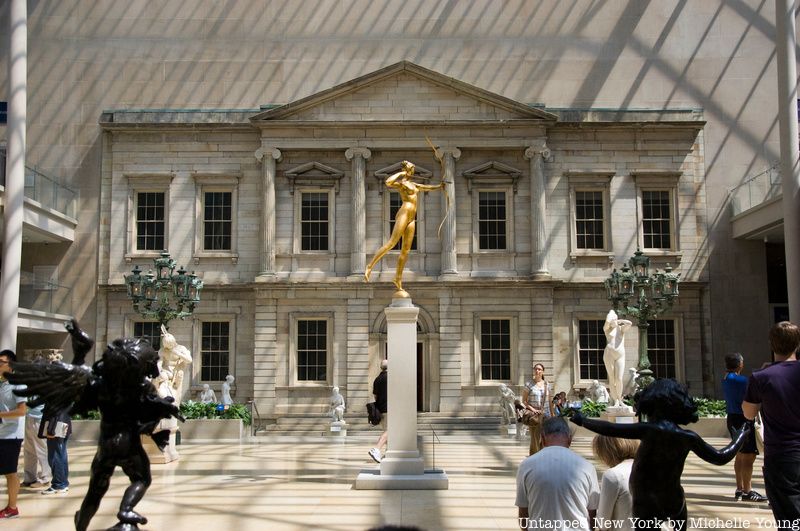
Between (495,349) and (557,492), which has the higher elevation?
(495,349)

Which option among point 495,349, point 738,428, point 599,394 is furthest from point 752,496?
point 495,349

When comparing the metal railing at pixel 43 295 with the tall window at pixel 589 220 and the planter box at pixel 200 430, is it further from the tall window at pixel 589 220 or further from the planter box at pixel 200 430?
the tall window at pixel 589 220

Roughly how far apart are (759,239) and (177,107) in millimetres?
20501

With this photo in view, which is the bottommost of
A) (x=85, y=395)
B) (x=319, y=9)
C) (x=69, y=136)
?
(x=85, y=395)

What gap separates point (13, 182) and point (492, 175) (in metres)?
14.6

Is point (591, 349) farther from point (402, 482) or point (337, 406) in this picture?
point (402, 482)

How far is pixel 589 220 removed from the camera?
2845 cm

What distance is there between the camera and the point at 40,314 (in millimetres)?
25359

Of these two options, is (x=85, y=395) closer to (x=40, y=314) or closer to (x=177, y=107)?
(x=40, y=314)

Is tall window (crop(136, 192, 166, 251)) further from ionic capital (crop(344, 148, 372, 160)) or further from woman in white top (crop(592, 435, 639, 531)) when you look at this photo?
woman in white top (crop(592, 435, 639, 531))

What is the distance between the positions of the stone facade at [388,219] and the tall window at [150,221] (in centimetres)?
33

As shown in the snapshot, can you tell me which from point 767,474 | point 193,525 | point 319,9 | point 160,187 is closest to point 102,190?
point 160,187

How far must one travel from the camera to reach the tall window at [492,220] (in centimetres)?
2814

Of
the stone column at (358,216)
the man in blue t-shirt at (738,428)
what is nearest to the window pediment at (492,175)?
the stone column at (358,216)
